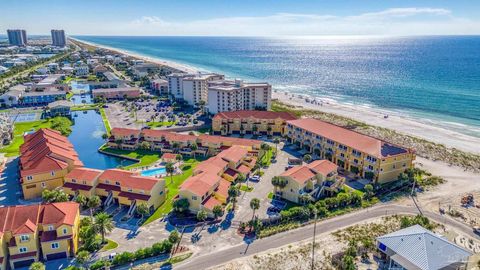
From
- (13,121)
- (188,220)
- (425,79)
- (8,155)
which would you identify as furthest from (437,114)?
(13,121)

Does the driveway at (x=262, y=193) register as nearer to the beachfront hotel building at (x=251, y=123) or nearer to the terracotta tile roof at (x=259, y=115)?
the beachfront hotel building at (x=251, y=123)

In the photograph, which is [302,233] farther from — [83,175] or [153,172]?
[83,175]

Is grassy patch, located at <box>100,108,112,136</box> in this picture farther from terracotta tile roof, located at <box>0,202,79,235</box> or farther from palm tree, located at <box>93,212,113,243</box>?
palm tree, located at <box>93,212,113,243</box>

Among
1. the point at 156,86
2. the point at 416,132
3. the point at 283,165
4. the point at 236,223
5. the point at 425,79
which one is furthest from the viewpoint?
the point at 425,79

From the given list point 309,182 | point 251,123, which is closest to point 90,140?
point 251,123

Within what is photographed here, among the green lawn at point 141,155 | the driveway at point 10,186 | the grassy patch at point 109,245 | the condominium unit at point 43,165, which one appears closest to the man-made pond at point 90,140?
the green lawn at point 141,155

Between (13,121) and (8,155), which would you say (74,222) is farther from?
(13,121)

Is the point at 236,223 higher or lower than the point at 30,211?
lower
